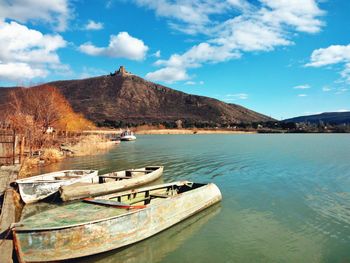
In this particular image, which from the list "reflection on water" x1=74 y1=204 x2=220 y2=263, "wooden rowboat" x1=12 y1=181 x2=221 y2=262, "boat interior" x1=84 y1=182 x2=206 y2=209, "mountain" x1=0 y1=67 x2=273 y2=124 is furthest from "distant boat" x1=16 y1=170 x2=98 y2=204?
"mountain" x1=0 y1=67 x2=273 y2=124

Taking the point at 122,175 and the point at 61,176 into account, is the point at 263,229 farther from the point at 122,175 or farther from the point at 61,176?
the point at 61,176

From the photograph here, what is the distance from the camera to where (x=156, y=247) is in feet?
32.1

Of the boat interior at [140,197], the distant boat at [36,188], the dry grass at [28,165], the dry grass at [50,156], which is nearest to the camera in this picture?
the boat interior at [140,197]

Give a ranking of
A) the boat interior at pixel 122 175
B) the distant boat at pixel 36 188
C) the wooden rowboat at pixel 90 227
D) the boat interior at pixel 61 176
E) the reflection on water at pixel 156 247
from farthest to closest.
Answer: the boat interior at pixel 122 175, the boat interior at pixel 61 176, the distant boat at pixel 36 188, the reflection on water at pixel 156 247, the wooden rowboat at pixel 90 227

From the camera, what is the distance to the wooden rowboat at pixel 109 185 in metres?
14.8

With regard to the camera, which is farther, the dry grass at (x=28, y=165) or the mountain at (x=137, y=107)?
the mountain at (x=137, y=107)

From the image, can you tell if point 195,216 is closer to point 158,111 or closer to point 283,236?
point 283,236

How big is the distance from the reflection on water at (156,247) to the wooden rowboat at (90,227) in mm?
237

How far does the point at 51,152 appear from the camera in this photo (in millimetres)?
29156

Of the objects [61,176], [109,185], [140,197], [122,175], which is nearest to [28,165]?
[61,176]

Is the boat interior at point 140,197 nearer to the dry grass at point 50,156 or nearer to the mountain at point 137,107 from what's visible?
the dry grass at point 50,156

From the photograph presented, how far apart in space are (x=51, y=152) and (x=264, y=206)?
2216cm

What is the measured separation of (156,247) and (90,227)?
101 inches

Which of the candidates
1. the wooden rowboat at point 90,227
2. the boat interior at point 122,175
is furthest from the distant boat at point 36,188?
the wooden rowboat at point 90,227
